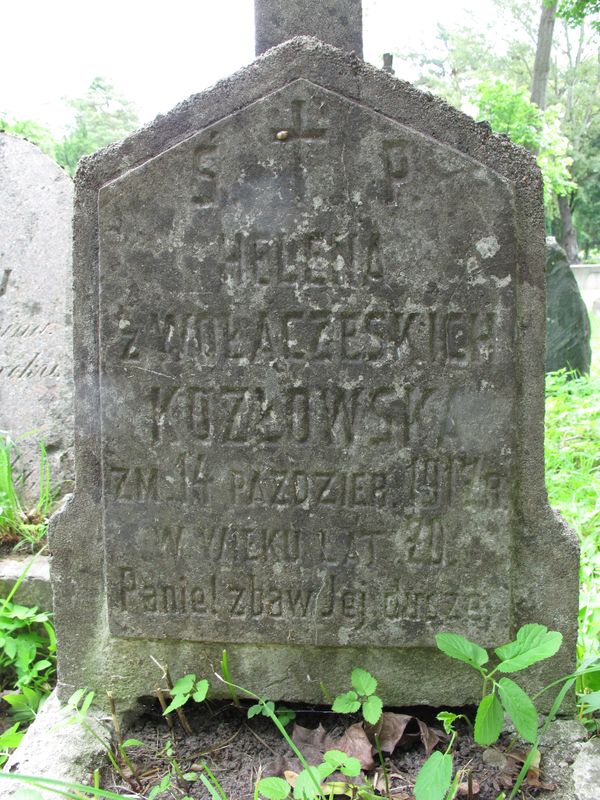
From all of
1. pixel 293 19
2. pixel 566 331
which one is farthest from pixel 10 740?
pixel 566 331

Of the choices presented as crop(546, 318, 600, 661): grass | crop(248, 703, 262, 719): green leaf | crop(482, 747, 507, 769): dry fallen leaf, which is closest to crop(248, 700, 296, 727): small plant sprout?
crop(248, 703, 262, 719): green leaf

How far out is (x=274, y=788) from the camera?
4.25 feet

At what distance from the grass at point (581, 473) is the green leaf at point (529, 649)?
0.55 metres

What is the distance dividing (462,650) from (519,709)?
144 mm

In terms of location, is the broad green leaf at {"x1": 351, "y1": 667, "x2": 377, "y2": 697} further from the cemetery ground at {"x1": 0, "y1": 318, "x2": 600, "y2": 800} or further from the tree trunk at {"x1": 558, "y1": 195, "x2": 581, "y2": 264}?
the tree trunk at {"x1": 558, "y1": 195, "x2": 581, "y2": 264}

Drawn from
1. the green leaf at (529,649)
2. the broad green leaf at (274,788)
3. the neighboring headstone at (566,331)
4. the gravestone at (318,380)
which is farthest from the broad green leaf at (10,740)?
the neighboring headstone at (566,331)

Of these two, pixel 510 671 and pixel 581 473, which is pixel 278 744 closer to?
pixel 510 671

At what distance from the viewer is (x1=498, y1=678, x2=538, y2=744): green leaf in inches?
49.7

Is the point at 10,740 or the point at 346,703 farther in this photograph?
the point at 10,740

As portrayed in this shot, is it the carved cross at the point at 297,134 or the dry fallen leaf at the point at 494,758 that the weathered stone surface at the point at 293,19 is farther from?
the dry fallen leaf at the point at 494,758

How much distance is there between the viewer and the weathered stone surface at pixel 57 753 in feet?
4.81

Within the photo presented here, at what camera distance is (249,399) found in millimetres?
1561

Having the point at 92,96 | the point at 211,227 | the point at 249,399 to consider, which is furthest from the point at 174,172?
the point at 92,96

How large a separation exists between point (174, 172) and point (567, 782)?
1580 mm
